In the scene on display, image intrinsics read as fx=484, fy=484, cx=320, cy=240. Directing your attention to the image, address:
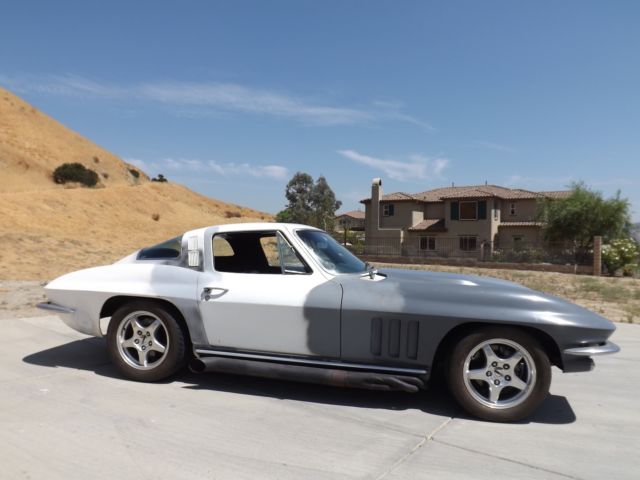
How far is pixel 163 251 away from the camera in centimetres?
495

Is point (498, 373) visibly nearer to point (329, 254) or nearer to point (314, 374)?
point (314, 374)

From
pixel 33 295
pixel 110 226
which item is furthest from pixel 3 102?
pixel 33 295

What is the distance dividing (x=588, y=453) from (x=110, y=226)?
3458cm

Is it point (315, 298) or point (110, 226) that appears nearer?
point (315, 298)

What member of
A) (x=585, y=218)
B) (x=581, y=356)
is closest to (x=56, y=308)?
(x=581, y=356)

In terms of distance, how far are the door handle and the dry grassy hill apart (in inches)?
487

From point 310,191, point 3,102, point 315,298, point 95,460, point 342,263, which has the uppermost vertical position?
point 3,102

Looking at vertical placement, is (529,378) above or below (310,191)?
below

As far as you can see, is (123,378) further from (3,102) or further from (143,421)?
(3,102)

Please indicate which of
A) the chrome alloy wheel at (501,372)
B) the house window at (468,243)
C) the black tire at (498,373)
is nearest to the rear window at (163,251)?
the black tire at (498,373)

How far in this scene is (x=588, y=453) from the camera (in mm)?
3240

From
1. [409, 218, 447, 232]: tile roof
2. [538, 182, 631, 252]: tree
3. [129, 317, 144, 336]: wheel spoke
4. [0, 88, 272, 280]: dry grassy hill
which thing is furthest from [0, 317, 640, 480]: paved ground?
[409, 218, 447, 232]: tile roof

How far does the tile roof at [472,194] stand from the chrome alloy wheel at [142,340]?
36773 millimetres

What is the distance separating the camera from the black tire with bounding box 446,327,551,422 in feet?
11.9
